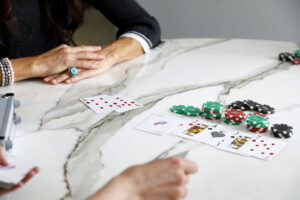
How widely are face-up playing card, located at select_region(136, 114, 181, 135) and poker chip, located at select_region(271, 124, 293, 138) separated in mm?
305

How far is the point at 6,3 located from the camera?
1.83 m

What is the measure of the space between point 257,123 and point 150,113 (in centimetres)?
37

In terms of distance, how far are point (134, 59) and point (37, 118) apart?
78 centimetres

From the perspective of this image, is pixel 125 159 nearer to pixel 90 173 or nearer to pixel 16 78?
pixel 90 173

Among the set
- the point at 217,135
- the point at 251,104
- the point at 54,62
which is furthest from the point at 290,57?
the point at 54,62

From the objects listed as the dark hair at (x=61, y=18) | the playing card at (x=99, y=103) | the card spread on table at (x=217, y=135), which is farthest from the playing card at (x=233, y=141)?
the dark hair at (x=61, y=18)

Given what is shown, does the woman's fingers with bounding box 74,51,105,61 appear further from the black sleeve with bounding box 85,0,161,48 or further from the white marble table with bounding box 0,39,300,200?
the black sleeve with bounding box 85,0,161,48

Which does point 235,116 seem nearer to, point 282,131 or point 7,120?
point 282,131

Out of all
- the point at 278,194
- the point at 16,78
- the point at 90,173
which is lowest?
the point at 16,78

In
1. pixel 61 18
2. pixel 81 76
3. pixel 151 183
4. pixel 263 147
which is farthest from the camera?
pixel 61 18

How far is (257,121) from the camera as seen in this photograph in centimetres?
120

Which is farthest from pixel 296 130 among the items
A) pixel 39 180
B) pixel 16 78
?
pixel 16 78

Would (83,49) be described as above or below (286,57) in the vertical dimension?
below

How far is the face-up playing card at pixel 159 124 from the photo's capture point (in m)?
1.22
